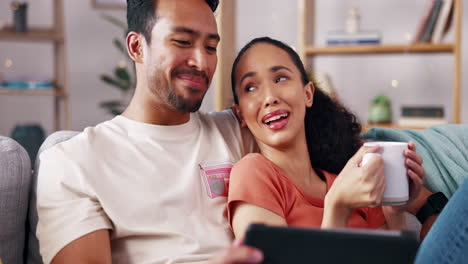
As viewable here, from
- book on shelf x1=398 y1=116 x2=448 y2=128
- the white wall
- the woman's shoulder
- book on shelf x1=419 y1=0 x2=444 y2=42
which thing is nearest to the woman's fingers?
the woman's shoulder

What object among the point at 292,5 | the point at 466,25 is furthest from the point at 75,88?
the point at 466,25

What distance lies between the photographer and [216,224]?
1.32 meters

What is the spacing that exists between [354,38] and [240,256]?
2.95m

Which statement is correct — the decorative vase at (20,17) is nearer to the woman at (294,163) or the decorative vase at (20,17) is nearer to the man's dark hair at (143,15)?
the man's dark hair at (143,15)

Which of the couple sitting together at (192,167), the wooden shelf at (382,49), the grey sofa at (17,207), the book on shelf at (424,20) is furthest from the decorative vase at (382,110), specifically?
the grey sofa at (17,207)

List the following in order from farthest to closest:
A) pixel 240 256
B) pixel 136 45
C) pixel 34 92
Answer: pixel 34 92
pixel 136 45
pixel 240 256

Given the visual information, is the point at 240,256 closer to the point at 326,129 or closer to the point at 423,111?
the point at 326,129

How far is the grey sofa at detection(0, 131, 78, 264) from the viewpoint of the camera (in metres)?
1.28

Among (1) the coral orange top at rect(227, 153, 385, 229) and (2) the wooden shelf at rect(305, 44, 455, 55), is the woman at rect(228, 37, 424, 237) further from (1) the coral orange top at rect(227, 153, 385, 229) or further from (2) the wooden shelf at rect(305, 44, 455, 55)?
(2) the wooden shelf at rect(305, 44, 455, 55)

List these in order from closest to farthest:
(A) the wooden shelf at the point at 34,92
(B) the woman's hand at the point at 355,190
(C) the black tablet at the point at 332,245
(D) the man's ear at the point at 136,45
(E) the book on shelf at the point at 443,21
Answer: (C) the black tablet at the point at 332,245 < (B) the woman's hand at the point at 355,190 < (D) the man's ear at the point at 136,45 < (E) the book on shelf at the point at 443,21 < (A) the wooden shelf at the point at 34,92

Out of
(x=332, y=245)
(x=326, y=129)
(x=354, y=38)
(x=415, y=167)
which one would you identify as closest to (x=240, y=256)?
(x=332, y=245)

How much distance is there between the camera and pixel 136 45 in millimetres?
1488

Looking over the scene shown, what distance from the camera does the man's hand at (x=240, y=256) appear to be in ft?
2.48

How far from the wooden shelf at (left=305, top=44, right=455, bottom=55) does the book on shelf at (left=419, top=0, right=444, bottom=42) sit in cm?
7
